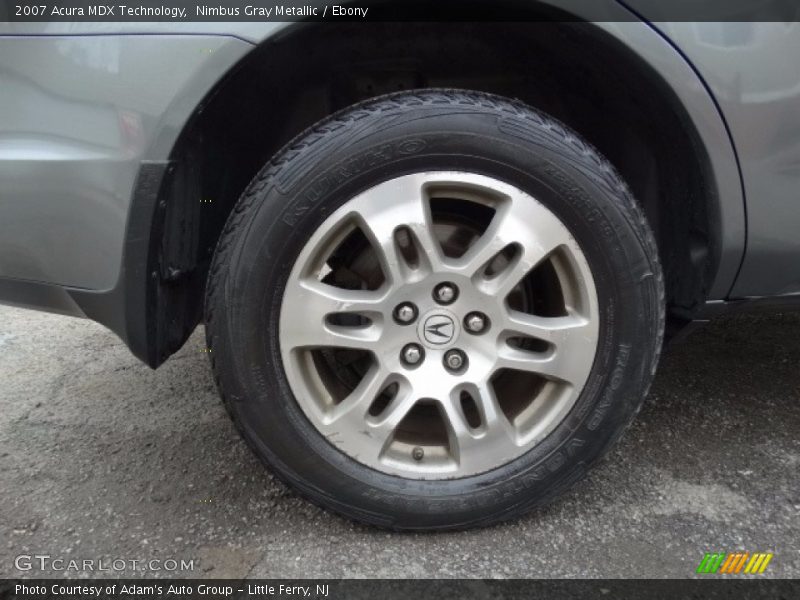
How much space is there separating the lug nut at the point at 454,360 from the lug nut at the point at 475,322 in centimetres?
7

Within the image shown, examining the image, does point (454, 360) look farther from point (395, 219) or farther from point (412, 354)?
point (395, 219)

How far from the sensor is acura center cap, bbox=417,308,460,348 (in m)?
1.67

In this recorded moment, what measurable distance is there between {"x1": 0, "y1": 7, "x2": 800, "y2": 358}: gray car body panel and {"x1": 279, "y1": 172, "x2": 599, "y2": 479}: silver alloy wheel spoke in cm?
40

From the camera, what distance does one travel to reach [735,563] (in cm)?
166

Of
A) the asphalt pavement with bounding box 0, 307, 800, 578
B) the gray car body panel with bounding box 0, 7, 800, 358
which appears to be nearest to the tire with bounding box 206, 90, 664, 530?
the asphalt pavement with bounding box 0, 307, 800, 578

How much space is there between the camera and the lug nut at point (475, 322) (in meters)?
1.68

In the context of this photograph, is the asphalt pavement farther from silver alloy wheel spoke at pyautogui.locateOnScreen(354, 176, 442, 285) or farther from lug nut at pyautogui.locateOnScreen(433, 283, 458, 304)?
silver alloy wheel spoke at pyautogui.locateOnScreen(354, 176, 442, 285)

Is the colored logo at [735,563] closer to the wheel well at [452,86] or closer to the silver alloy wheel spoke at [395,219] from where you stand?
the wheel well at [452,86]

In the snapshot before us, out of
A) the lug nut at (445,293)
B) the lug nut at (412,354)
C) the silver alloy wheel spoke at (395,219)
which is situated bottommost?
the lug nut at (412,354)

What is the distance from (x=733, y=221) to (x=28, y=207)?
1.63m

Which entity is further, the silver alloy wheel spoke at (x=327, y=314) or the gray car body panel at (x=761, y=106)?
the silver alloy wheel spoke at (x=327, y=314)

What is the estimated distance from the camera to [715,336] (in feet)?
9.55

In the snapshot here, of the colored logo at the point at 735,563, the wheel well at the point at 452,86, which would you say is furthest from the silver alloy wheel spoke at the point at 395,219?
the colored logo at the point at 735,563

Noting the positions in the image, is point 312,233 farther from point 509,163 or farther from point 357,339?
point 509,163
